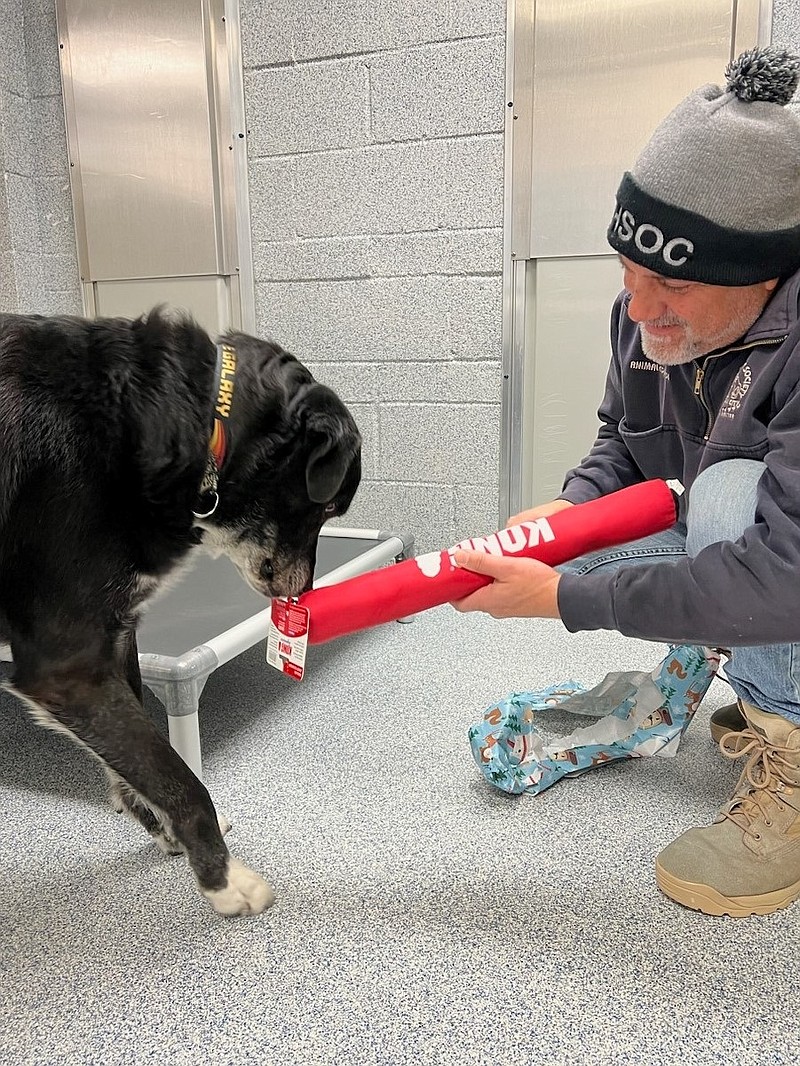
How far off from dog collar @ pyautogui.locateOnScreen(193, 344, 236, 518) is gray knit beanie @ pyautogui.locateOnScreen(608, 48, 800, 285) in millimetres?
647

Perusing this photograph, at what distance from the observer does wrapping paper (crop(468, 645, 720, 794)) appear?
150 cm

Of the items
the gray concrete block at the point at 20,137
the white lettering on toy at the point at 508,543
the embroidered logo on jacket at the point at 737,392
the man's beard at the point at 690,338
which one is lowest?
the white lettering on toy at the point at 508,543

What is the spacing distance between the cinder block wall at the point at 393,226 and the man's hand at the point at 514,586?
1.64m

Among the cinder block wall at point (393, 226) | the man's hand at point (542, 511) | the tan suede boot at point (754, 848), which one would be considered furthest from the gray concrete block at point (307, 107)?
the tan suede boot at point (754, 848)

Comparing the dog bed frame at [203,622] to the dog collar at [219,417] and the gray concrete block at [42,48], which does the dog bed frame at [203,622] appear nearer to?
the dog collar at [219,417]

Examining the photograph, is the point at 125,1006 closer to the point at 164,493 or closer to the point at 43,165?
the point at 164,493

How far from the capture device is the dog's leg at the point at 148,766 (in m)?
1.17

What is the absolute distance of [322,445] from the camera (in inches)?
48.4

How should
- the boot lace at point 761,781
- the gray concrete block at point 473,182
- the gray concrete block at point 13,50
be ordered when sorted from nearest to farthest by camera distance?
the boot lace at point 761,781 < the gray concrete block at point 473,182 < the gray concrete block at point 13,50

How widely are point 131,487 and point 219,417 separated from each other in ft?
0.55

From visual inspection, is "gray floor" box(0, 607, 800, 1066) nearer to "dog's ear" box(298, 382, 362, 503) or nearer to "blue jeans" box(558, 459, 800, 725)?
"blue jeans" box(558, 459, 800, 725)

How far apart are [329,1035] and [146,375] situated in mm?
927

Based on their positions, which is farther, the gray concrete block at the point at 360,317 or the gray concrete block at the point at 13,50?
the gray concrete block at the point at 13,50

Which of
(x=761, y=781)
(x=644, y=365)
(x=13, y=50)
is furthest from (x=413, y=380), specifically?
(x=13, y=50)
